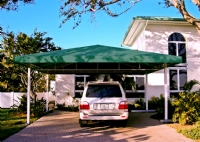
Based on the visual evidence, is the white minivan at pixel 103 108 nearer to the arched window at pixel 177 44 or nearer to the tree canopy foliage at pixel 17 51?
the tree canopy foliage at pixel 17 51

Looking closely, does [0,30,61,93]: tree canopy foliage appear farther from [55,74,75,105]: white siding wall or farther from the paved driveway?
the paved driveway

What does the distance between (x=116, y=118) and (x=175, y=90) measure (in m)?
8.54

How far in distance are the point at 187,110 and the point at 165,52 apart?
6.65 metres

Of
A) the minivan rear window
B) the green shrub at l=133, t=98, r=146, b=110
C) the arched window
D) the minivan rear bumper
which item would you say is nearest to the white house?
the arched window

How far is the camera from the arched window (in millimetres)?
16219

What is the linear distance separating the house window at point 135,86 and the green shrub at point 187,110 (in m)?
5.75

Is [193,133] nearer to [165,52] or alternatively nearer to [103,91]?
[103,91]

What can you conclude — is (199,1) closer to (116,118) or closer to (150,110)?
(116,118)

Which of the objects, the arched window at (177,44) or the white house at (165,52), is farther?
the arched window at (177,44)

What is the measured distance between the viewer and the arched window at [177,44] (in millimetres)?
16219

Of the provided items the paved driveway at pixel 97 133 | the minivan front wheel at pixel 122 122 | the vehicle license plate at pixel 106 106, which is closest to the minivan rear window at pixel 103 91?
the vehicle license plate at pixel 106 106

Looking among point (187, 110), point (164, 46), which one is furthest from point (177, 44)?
point (187, 110)

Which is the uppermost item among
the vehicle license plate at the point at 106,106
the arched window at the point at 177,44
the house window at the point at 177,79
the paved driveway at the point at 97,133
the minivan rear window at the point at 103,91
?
the arched window at the point at 177,44

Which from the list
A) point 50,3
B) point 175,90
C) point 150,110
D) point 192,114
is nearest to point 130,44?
point 175,90
